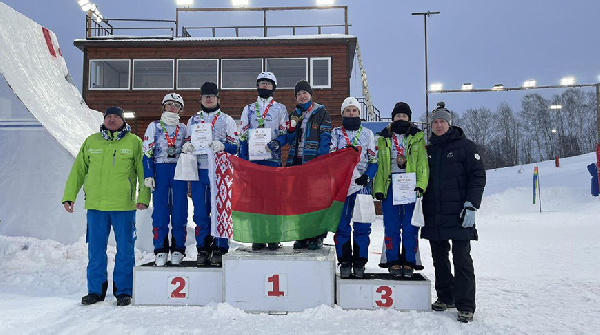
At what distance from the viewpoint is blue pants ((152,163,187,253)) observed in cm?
485

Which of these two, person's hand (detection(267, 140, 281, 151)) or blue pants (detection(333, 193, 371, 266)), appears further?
person's hand (detection(267, 140, 281, 151))

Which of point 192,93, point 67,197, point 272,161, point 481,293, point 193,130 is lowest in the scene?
point 481,293

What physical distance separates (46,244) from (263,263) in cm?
466

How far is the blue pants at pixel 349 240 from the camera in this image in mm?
4676

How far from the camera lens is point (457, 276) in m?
4.25

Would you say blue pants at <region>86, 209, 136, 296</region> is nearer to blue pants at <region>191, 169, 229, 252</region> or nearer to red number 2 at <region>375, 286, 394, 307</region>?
blue pants at <region>191, 169, 229, 252</region>

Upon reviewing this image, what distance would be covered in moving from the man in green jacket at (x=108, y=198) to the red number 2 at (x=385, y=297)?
2648mm

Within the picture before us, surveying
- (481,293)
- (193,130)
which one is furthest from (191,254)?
(481,293)

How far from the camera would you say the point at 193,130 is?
15.9 feet

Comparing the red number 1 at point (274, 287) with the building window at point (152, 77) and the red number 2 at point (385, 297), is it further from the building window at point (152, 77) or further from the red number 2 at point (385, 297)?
the building window at point (152, 77)

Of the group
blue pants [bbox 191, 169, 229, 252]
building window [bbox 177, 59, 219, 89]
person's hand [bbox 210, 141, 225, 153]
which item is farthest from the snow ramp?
building window [bbox 177, 59, 219, 89]

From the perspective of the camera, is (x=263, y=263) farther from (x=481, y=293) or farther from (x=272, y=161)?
(x=481, y=293)

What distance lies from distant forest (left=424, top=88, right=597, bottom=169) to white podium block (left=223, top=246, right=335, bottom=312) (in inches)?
2107

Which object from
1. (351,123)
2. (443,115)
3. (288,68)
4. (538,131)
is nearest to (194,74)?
(288,68)
